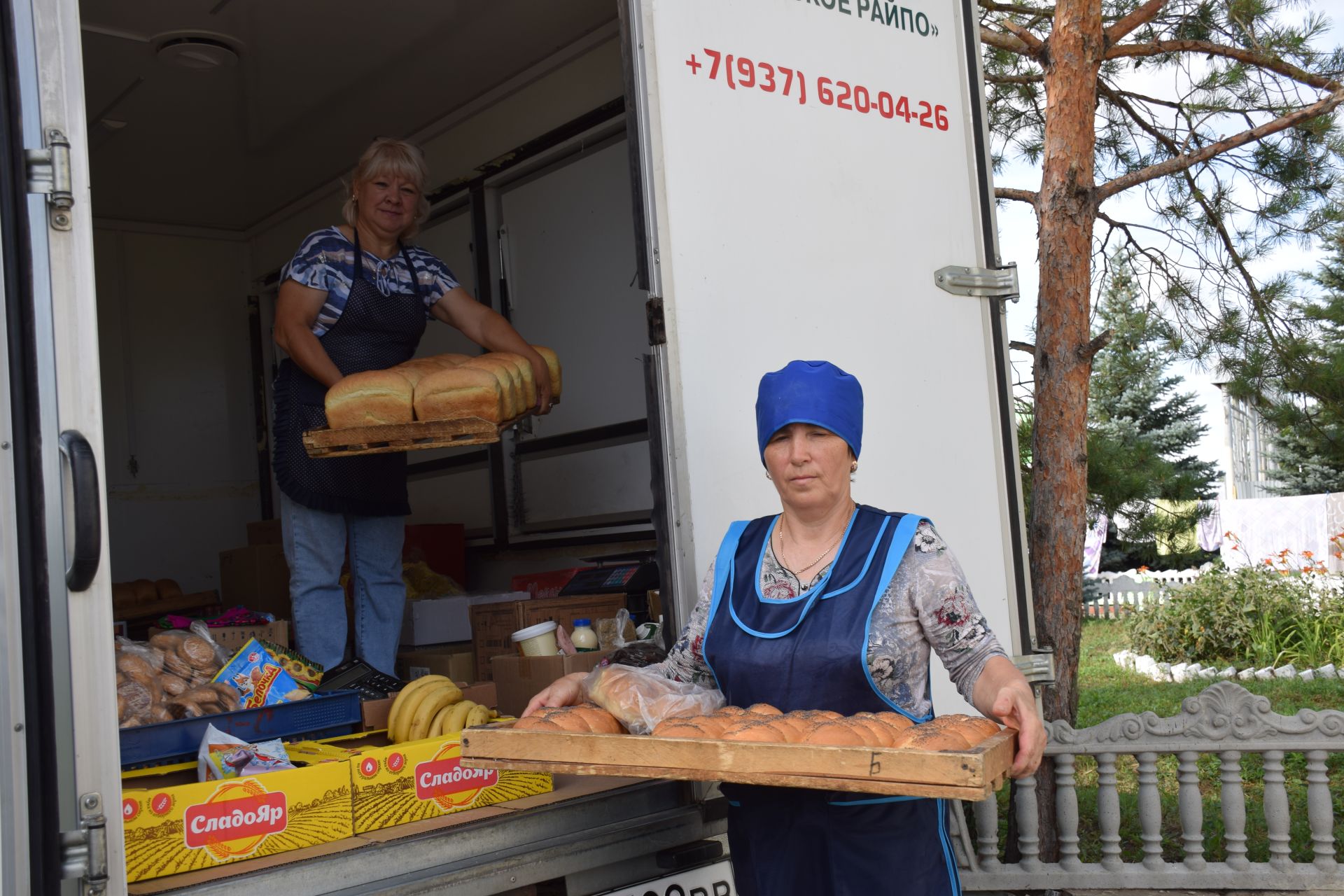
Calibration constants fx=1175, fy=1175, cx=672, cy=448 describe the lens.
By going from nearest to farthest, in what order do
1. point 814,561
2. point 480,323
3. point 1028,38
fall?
point 814,561 → point 480,323 → point 1028,38

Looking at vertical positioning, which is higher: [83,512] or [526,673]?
[83,512]

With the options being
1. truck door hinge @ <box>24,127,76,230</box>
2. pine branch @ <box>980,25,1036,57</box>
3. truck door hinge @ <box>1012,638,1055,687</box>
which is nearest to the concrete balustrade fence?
truck door hinge @ <box>1012,638,1055,687</box>

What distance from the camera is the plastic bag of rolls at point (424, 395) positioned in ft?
11.8

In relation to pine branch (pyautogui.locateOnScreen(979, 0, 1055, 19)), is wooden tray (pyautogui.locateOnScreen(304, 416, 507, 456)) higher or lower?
lower

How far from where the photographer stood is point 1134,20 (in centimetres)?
605

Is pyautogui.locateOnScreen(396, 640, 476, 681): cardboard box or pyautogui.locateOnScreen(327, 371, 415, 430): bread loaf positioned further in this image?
pyautogui.locateOnScreen(396, 640, 476, 681): cardboard box

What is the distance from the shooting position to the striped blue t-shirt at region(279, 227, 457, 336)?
385 cm

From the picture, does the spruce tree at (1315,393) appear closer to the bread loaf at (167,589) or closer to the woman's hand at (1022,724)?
the woman's hand at (1022,724)

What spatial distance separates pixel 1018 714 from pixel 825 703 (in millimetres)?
418

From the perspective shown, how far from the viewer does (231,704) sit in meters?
3.25

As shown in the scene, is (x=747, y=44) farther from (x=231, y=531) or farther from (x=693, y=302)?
(x=231, y=531)

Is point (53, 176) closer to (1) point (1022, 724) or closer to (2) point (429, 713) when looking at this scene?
(2) point (429, 713)

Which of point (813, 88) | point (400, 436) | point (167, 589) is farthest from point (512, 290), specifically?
point (813, 88)

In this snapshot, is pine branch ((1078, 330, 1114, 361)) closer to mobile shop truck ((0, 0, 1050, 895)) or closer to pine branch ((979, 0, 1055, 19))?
mobile shop truck ((0, 0, 1050, 895))
